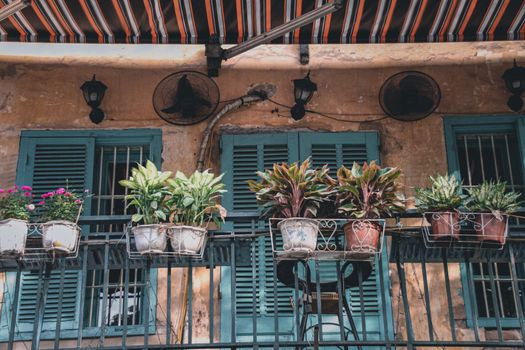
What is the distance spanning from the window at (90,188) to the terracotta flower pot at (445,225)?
2892 millimetres

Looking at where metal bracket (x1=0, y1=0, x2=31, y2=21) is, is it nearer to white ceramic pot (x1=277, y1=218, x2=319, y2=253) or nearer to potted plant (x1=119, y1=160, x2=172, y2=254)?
potted plant (x1=119, y1=160, x2=172, y2=254)

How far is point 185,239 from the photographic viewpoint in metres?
6.46

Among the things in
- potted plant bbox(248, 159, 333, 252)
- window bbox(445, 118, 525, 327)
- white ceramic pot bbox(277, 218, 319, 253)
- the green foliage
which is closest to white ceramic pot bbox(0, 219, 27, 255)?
potted plant bbox(248, 159, 333, 252)

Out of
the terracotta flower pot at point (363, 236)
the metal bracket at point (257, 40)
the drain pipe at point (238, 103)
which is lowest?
the terracotta flower pot at point (363, 236)

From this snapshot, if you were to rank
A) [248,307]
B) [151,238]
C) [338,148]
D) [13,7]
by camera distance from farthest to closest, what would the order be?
1. [338,148]
2. [248,307]
3. [13,7]
4. [151,238]

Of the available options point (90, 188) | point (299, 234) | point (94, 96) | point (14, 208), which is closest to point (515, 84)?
point (299, 234)

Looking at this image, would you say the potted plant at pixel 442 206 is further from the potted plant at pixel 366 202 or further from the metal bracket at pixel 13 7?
the metal bracket at pixel 13 7

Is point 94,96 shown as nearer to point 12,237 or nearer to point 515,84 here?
point 12,237

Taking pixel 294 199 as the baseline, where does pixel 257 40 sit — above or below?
above

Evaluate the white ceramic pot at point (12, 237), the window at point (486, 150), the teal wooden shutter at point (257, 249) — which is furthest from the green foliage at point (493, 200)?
the white ceramic pot at point (12, 237)

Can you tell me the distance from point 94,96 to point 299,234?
3.38 m

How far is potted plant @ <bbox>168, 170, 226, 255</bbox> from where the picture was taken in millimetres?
6480

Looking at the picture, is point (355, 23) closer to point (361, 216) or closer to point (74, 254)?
point (361, 216)

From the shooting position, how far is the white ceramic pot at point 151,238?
644cm
